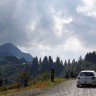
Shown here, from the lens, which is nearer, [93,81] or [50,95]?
[50,95]

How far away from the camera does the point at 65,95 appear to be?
897 inches

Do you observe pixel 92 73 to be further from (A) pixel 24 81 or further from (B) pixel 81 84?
(A) pixel 24 81

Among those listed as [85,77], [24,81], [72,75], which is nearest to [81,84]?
[85,77]

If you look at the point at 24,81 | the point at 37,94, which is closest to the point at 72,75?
the point at 24,81

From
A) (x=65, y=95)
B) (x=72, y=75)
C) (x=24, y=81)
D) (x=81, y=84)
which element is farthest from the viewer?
(x=72, y=75)

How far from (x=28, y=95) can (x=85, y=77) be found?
10952mm

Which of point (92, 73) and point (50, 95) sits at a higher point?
point (92, 73)

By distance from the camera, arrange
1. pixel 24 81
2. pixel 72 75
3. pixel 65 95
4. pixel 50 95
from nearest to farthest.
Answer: pixel 65 95, pixel 50 95, pixel 24 81, pixel 72 75

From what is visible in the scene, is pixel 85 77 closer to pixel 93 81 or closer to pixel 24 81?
pixel 93 81

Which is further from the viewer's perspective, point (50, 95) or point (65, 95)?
point (50, 95)

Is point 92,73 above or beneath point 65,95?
above

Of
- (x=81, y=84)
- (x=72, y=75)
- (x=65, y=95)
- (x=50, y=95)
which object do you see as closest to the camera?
(x=65, y=95)

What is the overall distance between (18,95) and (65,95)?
15.4 ft

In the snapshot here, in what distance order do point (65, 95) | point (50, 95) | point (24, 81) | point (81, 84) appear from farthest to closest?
1. point (24, 81)
2. point (81, 84)
3. point (50, 95)
4. point (65, 95)
